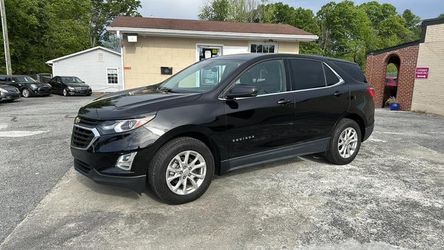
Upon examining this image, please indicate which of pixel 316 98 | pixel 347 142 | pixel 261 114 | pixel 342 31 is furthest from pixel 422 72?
pixel 342 31

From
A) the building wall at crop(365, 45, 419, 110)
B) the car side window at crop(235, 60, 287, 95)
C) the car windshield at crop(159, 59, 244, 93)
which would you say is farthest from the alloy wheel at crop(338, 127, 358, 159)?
the building wall at crop(365, 45, 419, 110)

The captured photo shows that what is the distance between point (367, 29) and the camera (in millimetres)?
46656

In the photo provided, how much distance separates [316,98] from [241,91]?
143cm

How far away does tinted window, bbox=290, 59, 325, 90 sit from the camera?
4668 millimetres

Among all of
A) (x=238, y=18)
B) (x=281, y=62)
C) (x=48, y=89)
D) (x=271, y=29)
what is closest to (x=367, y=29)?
(x=238, y=18)

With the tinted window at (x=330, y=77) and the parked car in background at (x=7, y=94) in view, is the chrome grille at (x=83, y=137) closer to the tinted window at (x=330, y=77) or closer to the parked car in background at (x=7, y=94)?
the tinted window at (x=330, y=77)

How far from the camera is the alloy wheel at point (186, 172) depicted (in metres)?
3.66

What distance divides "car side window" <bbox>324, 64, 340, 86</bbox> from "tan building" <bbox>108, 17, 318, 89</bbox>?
9.45 m

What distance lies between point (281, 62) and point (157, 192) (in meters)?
2.38

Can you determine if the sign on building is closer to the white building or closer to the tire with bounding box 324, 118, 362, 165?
the tire with bounding box 324, 118, 362, 165

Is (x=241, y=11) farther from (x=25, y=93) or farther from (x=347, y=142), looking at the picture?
(x=347, y=142)

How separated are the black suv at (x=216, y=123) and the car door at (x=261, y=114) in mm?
12

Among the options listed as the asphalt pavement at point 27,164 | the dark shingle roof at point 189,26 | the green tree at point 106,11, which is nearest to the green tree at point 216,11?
the green tree at point 106,11

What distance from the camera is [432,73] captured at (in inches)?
538
